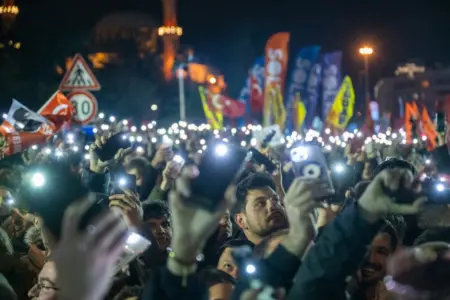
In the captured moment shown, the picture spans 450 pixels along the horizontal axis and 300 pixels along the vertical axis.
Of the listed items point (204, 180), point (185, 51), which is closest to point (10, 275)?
point (204, 180)

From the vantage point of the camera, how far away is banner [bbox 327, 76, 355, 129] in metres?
26.3

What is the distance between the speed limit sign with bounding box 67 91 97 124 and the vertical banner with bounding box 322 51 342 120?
21616 mm

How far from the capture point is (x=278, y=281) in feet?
10.0

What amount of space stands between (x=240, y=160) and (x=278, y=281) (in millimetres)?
622

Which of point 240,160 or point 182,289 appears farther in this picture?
point 182,289

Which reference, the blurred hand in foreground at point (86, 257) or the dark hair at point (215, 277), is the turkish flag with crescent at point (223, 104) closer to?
the dark hair at point (215, 277)

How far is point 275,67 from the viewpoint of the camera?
28641 mm

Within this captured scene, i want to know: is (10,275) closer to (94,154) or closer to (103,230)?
(94,154)

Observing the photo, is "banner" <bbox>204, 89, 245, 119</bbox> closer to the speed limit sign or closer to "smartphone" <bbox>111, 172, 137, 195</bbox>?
the speed limit sign

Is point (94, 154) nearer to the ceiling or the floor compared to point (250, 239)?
nearer to the ceiling

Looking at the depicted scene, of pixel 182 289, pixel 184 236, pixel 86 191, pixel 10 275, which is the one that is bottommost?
pixel 10 275

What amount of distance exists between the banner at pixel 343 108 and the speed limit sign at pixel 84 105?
17002 mm

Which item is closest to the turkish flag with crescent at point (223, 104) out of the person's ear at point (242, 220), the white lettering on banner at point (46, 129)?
the white lettering on banner at point (46, 129)

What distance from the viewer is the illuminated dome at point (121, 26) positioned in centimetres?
6688
